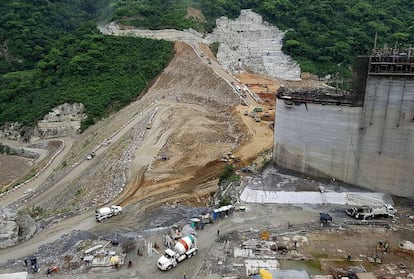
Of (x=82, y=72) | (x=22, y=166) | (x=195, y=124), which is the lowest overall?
(x=22, y=166)

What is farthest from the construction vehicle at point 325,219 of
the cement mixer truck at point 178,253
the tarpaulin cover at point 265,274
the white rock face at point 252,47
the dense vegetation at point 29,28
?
the dense vegetation at point 29,28

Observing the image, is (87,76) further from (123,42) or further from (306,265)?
(306,265)

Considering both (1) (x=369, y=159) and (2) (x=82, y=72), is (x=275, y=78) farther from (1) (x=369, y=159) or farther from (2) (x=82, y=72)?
(1) (x=369, y=159)

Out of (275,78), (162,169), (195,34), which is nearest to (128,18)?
(195,34)

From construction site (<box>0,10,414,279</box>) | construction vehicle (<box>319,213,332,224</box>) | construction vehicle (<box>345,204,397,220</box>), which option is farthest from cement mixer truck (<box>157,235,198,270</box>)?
construction vehicle (<box>345,204,397,220</box>)

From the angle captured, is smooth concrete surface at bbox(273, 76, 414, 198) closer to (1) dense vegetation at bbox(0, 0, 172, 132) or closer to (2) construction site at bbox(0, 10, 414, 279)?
(2) construction site at bbox(0, 10, 414, 279)

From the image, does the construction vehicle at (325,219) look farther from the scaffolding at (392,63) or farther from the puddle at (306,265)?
the scaffolding at (392,63)
